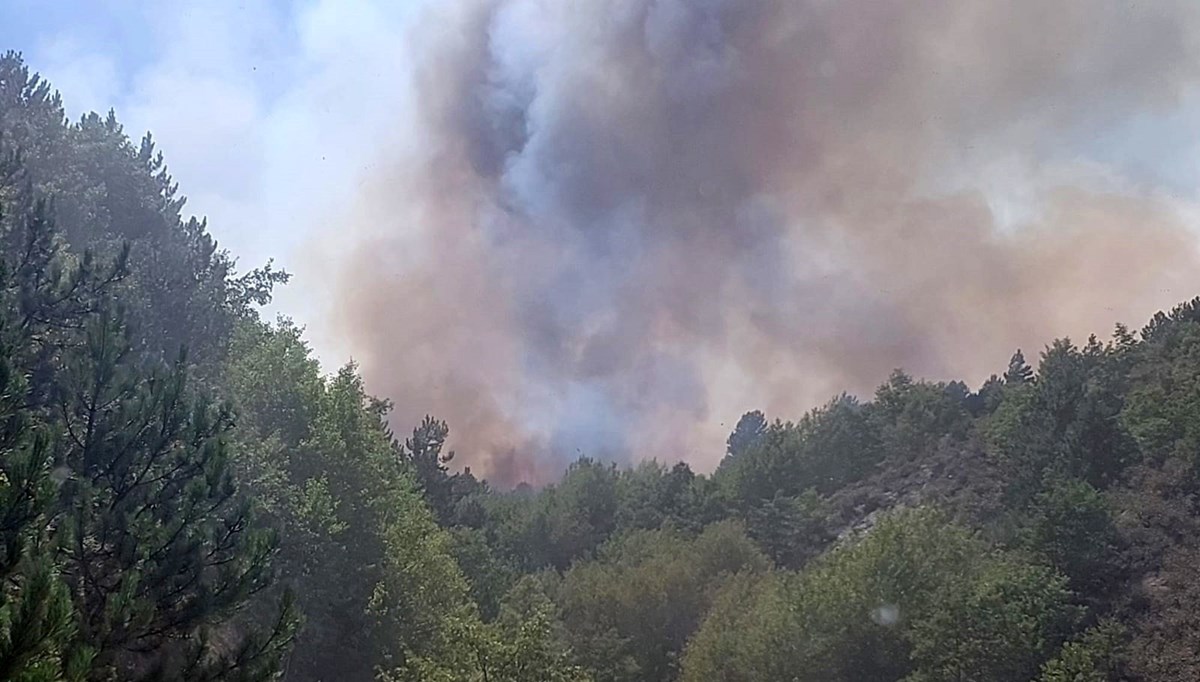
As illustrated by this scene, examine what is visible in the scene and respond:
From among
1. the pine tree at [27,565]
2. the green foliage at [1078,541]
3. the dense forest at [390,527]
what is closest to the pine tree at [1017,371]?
the dense forest at [390,527]

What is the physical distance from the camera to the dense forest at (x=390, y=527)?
14773mm

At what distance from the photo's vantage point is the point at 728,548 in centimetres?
5416

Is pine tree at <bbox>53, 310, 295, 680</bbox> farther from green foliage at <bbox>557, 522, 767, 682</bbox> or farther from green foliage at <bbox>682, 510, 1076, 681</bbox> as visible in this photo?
green foliage at <bbox>557, 522, 767, 682</bbox>

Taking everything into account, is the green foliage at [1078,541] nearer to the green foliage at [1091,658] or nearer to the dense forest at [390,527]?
the dense forest at [390,527]

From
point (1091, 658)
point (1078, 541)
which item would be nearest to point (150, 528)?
point (1091, 658)

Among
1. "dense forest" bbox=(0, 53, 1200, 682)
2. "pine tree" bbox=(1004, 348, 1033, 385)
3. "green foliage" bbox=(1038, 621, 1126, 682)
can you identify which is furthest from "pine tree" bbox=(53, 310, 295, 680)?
"pine tree" bbox=(1004, 348, 1033, 385)

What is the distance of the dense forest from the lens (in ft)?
48.5

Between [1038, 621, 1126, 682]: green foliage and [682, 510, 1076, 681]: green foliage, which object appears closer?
[1038, 621, 1126, 682]: green foliage

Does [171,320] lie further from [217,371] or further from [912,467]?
[912,467]

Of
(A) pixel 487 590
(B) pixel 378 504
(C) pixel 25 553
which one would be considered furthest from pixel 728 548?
(C) pixel 25 553

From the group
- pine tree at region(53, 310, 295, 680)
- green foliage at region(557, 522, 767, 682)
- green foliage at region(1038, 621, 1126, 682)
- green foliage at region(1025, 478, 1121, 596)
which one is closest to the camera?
pine tree at region(53, 310, 295, 680)

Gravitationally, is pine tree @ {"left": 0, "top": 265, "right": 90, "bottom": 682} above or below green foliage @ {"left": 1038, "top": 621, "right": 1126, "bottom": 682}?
above

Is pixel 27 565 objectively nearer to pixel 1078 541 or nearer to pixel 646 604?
pixel 1078 541

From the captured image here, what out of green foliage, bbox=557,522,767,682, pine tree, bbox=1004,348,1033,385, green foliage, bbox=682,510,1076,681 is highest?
pine tree, bbox=1004,348,1033,385
